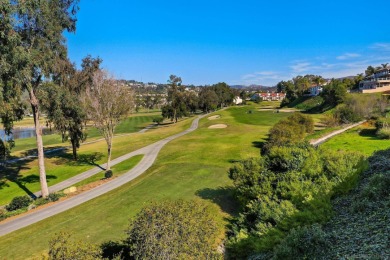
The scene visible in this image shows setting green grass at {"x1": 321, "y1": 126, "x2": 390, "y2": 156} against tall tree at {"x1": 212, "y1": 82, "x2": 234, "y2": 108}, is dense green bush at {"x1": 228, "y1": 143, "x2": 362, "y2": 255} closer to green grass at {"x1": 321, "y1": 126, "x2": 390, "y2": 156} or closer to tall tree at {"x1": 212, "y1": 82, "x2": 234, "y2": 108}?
green grass at {"x1": 321, "y1": 126, "x2": 390, "y2": 156}

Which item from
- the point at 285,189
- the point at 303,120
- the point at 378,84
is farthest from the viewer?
the point at 378,84

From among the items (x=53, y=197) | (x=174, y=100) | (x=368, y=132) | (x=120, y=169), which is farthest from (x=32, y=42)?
(x=174, y=100)

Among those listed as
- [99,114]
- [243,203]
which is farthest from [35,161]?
[243,203]

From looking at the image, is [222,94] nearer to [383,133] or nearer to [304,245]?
[383,133]

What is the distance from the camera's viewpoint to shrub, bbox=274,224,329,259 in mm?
11094

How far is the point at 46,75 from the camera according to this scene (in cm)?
2834

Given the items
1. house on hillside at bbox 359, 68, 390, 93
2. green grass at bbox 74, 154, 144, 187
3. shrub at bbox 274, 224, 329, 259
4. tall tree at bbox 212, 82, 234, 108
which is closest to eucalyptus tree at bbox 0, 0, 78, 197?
green grass at bbox 74, 154, 144, 187

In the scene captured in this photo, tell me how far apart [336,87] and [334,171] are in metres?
88.0

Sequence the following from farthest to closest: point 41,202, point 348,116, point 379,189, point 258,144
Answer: point 348,116, point 258,144, point 41,202, point 379,189

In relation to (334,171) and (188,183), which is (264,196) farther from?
(188,183)

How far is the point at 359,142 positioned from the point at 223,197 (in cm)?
2851

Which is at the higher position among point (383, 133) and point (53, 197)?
point (383, 133)

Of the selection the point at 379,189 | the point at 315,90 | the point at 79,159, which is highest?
the point at 315,90

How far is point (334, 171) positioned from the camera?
59.6 feet
